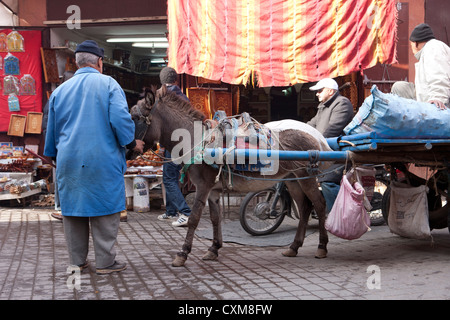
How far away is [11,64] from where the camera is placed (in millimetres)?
10336

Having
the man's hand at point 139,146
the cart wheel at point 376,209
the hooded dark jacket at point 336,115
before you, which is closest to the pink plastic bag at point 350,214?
the hooded dark jacket at point 336,115

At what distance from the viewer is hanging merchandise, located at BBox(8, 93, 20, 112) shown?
10367mm

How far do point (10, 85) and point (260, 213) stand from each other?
636cm

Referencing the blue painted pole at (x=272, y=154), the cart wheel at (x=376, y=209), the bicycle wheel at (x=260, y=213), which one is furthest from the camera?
the cart wheel at (x=376, y=209)

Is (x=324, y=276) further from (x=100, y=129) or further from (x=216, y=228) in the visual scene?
(x=100, y=129)

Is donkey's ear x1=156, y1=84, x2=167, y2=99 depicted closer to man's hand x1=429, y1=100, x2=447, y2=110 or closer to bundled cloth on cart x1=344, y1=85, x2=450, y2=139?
bundled cloth on cart x1=344, y1=85, x2=450, y2=139

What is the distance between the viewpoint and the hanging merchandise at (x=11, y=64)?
33.9 feet

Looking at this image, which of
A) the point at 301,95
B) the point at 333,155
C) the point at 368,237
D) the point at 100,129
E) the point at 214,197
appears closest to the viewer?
the point at 100,129

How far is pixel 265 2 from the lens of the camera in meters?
8.64

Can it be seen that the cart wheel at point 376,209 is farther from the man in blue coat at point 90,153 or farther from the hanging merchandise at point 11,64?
the hanging merchandise at point 11,64

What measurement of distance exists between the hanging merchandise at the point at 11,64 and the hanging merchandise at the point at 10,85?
124 millimetres

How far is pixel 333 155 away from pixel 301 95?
6.33m

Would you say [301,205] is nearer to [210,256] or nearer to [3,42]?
[210,256]

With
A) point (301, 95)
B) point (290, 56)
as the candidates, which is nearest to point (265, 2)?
point (290, 56)
